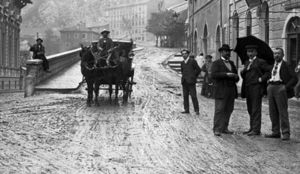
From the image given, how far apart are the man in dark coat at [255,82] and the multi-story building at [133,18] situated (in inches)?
4666

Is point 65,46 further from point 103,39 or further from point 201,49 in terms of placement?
point 103,39

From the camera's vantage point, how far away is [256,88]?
34.0 ft

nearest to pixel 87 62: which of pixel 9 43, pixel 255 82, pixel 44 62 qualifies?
pixel 255 82

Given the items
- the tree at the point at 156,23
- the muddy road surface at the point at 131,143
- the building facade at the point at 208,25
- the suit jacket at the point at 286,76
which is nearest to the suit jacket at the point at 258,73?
the suit jacket at the point at 286,76

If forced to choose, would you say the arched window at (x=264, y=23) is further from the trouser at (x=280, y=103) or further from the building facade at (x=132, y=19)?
the building facade at (x=132, y=19)

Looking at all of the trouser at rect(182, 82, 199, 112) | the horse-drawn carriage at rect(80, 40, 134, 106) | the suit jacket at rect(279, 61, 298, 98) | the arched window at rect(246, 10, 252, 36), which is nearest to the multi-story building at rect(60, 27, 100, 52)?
the arched window at rect(246, 10, 252, 36)

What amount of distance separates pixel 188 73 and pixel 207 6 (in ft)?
92.4

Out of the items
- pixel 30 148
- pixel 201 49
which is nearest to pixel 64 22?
pixel 201 49

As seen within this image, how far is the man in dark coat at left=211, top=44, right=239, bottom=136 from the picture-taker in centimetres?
1050

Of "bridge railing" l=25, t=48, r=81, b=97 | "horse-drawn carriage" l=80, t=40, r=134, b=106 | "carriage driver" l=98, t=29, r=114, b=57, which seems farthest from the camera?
"bridge railing" l=25, t=48, r=81, b=97

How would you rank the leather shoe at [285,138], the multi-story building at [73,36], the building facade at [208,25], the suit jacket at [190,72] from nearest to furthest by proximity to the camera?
the leather shoe at [285,138]
the suit jacket at [190,72]
the building facade at [208,25]
the multi-story building at [73,36]

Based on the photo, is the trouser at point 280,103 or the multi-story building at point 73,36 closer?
the trouser at point 280,103

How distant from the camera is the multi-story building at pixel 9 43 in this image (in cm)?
3784

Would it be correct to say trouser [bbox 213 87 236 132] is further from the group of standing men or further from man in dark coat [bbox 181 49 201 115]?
man in dark coat [bbox 181 49 201 115]
